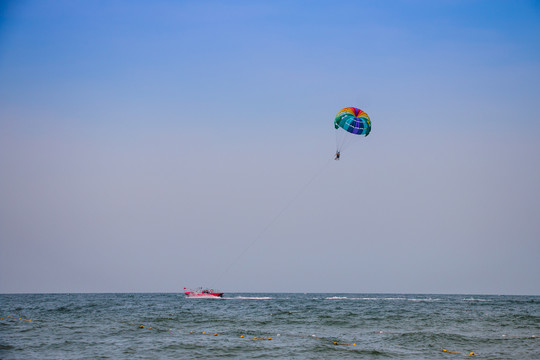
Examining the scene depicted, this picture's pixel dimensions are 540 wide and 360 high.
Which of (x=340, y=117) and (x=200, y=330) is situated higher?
(x=340, y=117)

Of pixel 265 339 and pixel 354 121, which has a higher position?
pixel 354 121

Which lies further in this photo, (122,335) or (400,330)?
(400,330)

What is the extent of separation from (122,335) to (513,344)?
19248mm

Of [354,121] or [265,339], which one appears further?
[354,121]

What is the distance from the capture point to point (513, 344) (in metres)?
24.1

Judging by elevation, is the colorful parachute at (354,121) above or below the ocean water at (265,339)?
above

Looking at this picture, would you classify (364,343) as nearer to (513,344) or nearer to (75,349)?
(513,344)

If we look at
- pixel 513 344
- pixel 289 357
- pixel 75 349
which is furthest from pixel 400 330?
pixel 75 349

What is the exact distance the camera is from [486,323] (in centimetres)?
3438

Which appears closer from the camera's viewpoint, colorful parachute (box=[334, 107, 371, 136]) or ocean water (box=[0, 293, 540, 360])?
ocean water (box=[0, 293, 540, 360])

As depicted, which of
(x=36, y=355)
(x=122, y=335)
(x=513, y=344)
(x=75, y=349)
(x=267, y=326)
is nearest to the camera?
(x=36, y=355)

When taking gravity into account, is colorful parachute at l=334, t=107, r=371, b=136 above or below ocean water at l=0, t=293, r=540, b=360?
above

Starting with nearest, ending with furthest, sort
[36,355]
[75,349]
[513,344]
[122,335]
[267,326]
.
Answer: [36,355] → [75,349] → [513,344] → [122,335] → [267,326]

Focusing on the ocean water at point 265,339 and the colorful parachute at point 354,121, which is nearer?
the ocean water at point 265,339
